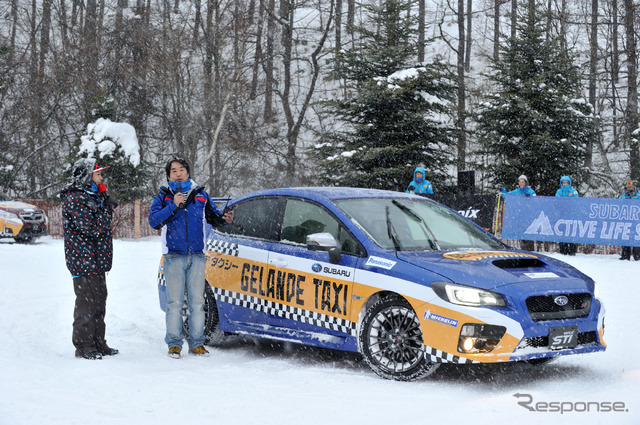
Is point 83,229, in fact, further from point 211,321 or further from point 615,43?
point 615,43

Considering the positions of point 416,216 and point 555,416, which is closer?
point 555,416

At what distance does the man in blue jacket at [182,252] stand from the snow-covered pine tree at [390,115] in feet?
49.9

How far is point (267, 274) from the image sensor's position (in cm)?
729

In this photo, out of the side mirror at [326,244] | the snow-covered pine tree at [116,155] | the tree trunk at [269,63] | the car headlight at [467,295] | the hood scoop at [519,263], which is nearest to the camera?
the car headlight at [467,295]

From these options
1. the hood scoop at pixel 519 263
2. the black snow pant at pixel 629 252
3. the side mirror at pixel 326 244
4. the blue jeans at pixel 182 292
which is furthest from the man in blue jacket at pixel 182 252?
the black snow pant at pixel 629 252

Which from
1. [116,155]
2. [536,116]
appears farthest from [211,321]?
[116,155]

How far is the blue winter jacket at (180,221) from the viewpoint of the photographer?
720cm

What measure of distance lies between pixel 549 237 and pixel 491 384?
11.7 meters

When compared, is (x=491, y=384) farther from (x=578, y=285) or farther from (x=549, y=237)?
(x=549, y=237)

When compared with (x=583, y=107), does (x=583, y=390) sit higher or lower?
lower

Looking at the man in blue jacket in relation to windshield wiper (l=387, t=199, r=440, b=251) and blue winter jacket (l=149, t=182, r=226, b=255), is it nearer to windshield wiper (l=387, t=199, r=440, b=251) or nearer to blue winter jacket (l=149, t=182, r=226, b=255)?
blue winter jacket (l=149, t=182, r=226, b=255)

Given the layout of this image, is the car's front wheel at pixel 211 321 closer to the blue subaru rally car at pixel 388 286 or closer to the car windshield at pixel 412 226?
the blue subaru rally car at pixel 388 286

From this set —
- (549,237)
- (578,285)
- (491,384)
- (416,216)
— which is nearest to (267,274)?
(416,216)

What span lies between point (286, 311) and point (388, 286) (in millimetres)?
1216
